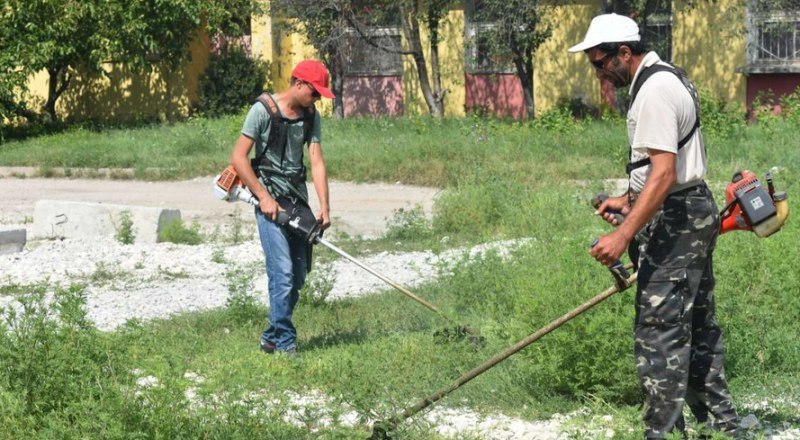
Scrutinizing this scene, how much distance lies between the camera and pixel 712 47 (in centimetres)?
2067

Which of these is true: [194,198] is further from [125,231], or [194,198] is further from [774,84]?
[774,84]

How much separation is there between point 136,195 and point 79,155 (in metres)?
3.12

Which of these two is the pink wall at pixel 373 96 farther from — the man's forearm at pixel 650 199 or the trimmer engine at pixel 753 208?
the man's forearm at pixel 650 199

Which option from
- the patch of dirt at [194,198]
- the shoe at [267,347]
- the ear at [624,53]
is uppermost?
the ear at [624,53]

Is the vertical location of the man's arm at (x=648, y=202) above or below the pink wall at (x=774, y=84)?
above

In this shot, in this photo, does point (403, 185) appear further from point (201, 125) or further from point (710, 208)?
point (710, 208)

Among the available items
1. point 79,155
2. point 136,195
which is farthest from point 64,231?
point 79,155

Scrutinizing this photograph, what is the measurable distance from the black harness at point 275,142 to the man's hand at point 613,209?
268 cm

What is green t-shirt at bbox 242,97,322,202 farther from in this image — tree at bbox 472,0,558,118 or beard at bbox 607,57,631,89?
tree at bbox 472,0,558,118

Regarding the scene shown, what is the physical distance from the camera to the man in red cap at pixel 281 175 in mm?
7477

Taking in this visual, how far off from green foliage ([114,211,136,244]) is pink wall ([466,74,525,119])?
1134 cm

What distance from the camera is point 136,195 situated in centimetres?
1681

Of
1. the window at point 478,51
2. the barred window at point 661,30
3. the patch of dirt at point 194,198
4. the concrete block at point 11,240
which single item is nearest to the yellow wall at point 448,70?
the window at point 478,51

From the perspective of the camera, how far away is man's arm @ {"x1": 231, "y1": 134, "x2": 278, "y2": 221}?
745cm
